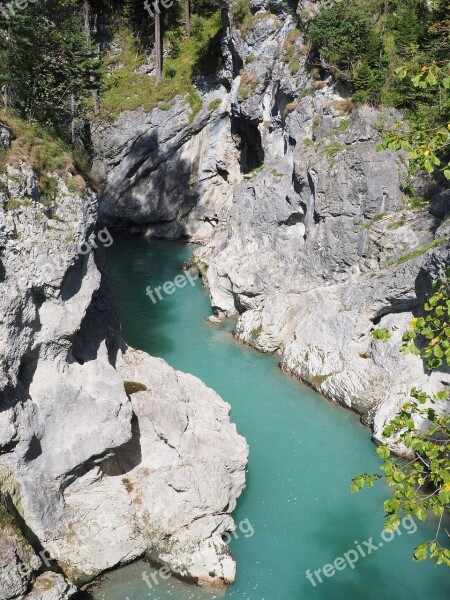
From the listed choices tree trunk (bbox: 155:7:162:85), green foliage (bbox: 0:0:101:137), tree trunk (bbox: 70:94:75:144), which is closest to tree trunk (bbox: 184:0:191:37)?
tree trunk (bbox: 155:7:162:85)

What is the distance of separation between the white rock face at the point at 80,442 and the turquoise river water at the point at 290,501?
733 mm

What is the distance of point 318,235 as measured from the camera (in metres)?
21.1

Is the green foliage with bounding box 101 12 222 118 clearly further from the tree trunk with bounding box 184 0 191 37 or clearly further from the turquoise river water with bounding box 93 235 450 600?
the turquoise river water with bounding box 93 235 450 600

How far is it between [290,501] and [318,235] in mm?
10827

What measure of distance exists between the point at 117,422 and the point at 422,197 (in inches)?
549

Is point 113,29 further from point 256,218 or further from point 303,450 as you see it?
point 303,450

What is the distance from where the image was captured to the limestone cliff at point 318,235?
17.6 m

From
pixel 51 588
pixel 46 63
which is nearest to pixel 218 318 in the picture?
pixel 46 63

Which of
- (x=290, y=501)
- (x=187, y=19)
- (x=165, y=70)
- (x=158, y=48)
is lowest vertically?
(x=290, y=501)

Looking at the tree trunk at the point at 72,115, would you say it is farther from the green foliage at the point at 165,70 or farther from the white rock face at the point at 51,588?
the green foliage at the point at 165,70

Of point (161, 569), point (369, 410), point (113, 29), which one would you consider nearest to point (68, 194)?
point (161, 569)

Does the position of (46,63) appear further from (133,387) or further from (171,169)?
(171,169)

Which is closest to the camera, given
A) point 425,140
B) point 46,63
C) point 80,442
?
point 425,140

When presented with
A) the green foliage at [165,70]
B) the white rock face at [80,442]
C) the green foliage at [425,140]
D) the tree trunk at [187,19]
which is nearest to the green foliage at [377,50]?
the green foliage at [165,70]
